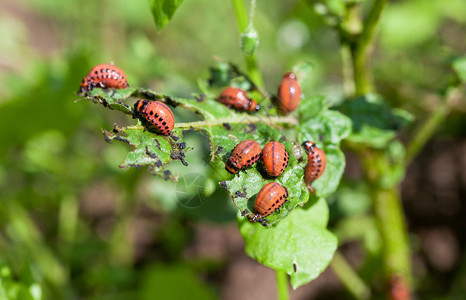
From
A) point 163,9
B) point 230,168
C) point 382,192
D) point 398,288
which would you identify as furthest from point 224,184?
point 398,288

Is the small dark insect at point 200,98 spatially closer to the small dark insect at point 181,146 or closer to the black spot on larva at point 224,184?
the small dark insect at point 181,146

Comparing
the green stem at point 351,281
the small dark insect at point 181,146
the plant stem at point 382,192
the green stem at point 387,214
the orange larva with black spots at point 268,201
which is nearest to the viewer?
the orange larva with black spots at point 268,201

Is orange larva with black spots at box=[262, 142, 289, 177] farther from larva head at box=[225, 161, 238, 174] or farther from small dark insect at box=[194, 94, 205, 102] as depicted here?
small dark insect at box=[194, 94, 205, 102]

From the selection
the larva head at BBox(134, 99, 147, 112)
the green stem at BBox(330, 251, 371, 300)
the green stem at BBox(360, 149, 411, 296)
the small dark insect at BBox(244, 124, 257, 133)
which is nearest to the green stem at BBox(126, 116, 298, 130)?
the small dark insect at BBox(244, 124, 257, 133)

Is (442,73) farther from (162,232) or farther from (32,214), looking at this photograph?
(32,214)

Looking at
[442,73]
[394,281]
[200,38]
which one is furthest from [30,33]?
[394,281]

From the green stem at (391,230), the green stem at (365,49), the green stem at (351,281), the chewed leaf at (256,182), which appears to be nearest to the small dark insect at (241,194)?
the chewed leaf at (256,182)
